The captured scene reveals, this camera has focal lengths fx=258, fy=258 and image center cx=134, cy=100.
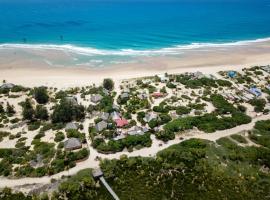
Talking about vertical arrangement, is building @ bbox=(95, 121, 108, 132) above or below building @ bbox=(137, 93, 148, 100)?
below

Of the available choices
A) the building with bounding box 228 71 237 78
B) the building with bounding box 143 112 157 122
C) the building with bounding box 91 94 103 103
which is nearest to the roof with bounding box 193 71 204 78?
the building with bounding box 228 71 237 78

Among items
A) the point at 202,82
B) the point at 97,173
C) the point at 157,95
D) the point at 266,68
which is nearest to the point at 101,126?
the point at 97,173

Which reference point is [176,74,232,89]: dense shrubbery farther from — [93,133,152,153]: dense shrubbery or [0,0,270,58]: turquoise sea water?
[0,0,270,58]: turquoise sea water

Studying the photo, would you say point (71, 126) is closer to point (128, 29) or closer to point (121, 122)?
point (121, 122)

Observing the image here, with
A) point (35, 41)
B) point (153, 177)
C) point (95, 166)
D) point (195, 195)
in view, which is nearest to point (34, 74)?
point (35, 41)

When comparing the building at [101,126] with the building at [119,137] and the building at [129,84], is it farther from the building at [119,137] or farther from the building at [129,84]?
the building at [129,84]

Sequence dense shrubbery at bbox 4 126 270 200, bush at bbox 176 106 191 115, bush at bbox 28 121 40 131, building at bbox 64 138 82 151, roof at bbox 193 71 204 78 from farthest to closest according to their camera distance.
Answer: roof at bbox 193 71 204 78 → bush at bbox 176 106 191 115 → bush at bbox 28 121 40 131 → building at bbox 64 138 82 151 → dense shrubbery at bbox 4 126 270 200

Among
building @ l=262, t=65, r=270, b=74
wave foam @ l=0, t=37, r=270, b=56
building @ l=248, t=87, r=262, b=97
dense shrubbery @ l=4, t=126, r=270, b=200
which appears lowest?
dense shrubbery @ l=4, t=126, r=270, b=200
